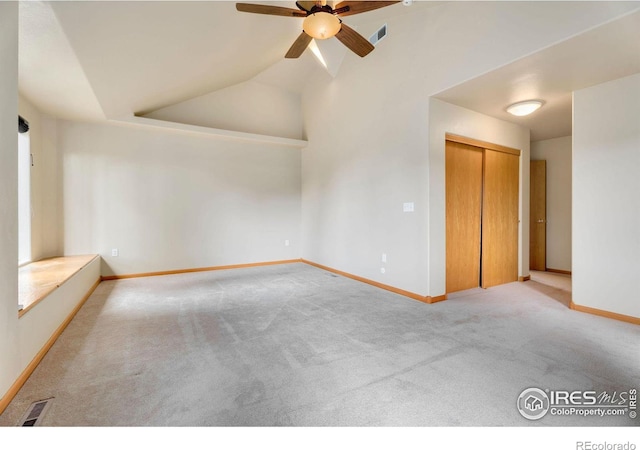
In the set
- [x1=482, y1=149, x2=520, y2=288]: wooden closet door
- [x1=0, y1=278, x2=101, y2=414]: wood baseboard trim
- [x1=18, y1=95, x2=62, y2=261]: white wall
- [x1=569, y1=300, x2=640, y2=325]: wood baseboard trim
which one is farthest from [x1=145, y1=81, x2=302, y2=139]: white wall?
[x1=569, y1=300, x2=640, y2=325]: wood baseboard trim

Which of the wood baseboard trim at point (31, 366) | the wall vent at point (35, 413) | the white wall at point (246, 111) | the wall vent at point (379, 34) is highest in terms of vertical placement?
the wall vent at point (379, 34)

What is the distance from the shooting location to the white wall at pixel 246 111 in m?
5.41

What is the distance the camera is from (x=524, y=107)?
361 cm

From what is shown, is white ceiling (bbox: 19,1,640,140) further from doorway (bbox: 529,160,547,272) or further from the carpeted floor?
the carpeted floor

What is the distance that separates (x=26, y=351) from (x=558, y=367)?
386 centimetres

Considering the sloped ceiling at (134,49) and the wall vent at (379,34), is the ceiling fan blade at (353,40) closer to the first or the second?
the sloped ceiling at (134,49)

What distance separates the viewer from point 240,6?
7.63 ft

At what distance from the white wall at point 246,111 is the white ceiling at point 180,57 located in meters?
0.67

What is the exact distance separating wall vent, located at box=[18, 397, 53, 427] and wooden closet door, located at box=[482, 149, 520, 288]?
4.88 metres

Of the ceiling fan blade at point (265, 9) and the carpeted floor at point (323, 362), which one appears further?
the ceiling fan blade at point (265, 9)

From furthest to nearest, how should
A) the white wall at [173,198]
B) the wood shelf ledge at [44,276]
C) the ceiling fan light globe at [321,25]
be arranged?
the white wall at [173,198]
the ceiling fan light globe at [321,25]
the wood shelf ledge at [44,276]

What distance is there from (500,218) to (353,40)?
3.51 meters

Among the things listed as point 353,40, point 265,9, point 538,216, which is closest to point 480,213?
point 538,216

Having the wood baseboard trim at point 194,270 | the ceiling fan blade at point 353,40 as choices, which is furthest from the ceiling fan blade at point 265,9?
the wood baseboard trim at point 194,270
